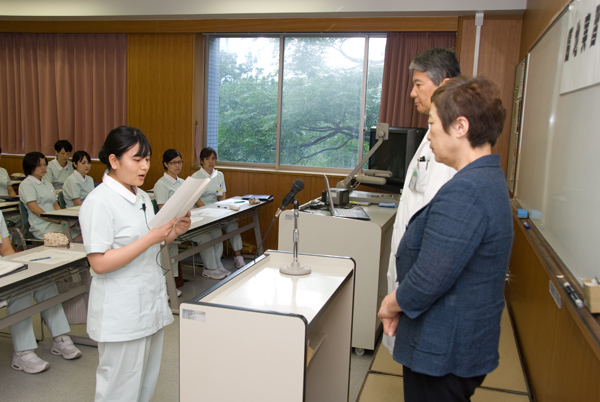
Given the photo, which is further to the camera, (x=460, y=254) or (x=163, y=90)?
(x=163, y=90)

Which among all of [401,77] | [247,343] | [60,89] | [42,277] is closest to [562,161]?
[247,343]

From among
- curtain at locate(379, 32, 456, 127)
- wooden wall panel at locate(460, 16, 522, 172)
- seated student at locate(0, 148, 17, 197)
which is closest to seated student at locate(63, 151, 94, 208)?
seated student at locate(0, 148, 17, 197)

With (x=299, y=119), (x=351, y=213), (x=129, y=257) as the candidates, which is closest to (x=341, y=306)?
(x=129, y=257)

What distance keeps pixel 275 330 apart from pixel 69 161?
5.60 meters

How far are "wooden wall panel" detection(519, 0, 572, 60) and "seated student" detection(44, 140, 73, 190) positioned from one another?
5.09 metres

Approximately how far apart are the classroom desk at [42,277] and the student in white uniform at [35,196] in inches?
62.1

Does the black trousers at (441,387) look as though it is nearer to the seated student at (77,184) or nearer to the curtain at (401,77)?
the curtain at (401,77)

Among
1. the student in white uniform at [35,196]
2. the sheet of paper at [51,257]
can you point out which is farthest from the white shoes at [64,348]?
the student in white uniform at [35,196]

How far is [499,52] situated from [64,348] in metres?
4.53

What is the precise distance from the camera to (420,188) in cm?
203

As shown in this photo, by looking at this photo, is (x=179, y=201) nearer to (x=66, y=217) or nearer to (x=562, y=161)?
(x=562, y=161)

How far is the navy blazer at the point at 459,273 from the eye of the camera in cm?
114

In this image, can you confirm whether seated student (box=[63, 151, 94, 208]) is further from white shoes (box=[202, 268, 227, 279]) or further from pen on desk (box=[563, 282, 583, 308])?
pen on desk (box=[563, 282, 583, 308])

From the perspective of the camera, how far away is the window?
5.49m
